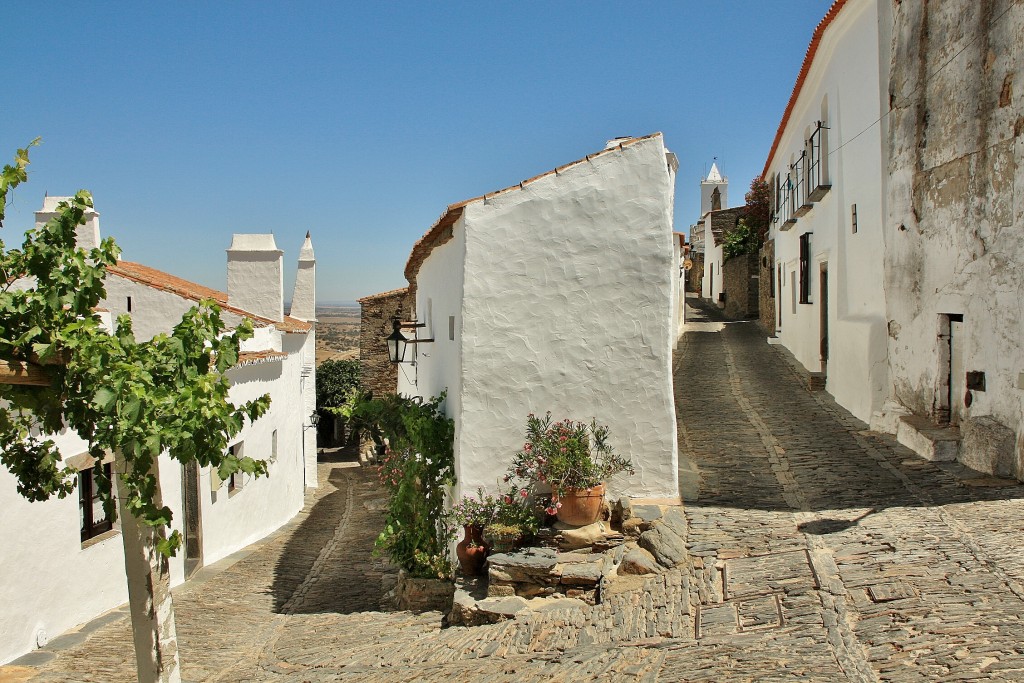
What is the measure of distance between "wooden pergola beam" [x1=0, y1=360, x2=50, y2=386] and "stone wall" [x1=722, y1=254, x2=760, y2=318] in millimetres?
26475

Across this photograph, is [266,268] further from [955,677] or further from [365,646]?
[955,677]

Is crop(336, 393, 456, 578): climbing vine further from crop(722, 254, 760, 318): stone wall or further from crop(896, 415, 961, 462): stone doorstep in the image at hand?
crop(722, 254, 760, 318): stone wall

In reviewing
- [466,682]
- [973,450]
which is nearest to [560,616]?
[466,682]

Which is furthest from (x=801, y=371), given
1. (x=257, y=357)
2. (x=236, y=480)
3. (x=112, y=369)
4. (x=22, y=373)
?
(x=22, y=373)

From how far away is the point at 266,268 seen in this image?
18000 mm

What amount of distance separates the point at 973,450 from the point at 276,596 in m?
9.04

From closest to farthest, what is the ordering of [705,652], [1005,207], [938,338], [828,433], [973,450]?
[705,652]
[1005,207]
[973,450]
[938,338]
[828,433]

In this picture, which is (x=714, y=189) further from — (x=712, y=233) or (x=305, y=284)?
(x=305, y=284)

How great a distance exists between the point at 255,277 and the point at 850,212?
12418 mm

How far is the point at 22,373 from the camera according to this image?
4477 mm

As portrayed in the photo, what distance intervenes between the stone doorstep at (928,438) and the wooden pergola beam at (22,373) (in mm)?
9527

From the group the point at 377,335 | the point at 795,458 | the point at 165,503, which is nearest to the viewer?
the point at 795,458

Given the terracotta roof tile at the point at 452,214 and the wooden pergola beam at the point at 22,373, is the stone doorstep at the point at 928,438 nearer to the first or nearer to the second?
the terracotta roof tile at the point at 452,214

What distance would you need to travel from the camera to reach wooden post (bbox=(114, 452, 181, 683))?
16.0ft
